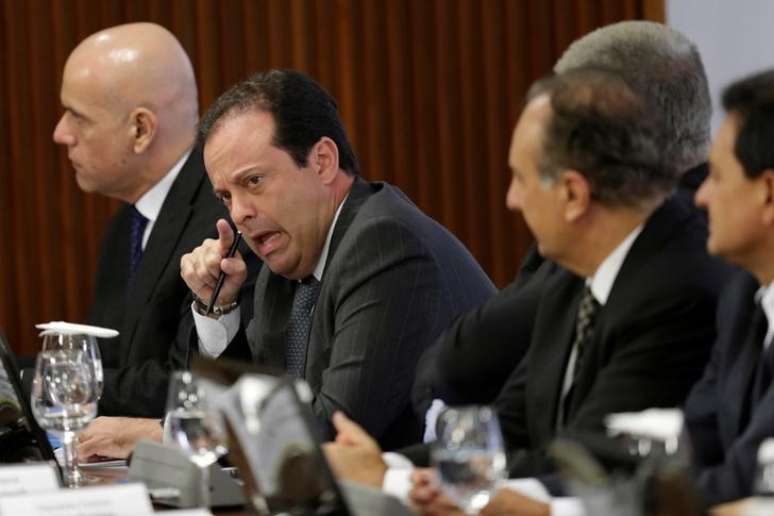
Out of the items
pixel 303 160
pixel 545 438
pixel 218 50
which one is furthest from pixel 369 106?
pixel 545 438

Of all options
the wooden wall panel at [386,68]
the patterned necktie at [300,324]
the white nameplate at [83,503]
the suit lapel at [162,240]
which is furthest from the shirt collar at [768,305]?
the wooden wall panel at [386,68]

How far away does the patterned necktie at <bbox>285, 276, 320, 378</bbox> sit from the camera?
4.04 metres

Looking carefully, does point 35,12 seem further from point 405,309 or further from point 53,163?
point 405,309

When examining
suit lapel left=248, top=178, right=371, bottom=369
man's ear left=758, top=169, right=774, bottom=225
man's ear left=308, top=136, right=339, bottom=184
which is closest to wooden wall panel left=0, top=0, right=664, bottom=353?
suit lapel left=248, top=178, right=371, bottom=369

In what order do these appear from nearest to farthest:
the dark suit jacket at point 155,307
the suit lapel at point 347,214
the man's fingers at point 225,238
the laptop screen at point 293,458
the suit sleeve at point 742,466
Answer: the laptop screen at point 293,458 < the suit sleeve at point 742,466 < the suit lapel at point 347,214 < the man's fingers at point 225,238 < the dark suit jacket at point 155,307

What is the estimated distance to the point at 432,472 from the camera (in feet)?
7.97

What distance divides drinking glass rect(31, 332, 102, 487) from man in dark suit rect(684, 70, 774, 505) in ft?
3.86

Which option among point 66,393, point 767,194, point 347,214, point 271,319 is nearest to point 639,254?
point 767,194

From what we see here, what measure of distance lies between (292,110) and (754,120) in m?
1.72

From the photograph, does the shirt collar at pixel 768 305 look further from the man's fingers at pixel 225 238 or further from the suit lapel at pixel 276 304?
the man's fingers at pixel 225 238

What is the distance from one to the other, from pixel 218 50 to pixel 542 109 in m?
3.90

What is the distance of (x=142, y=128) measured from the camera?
5.42 meters

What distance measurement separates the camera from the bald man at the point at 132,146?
5.08m

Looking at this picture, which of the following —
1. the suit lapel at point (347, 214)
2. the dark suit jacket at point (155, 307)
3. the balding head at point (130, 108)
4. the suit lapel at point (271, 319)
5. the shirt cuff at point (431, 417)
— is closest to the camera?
the shirt cuff at point (431, 417)
